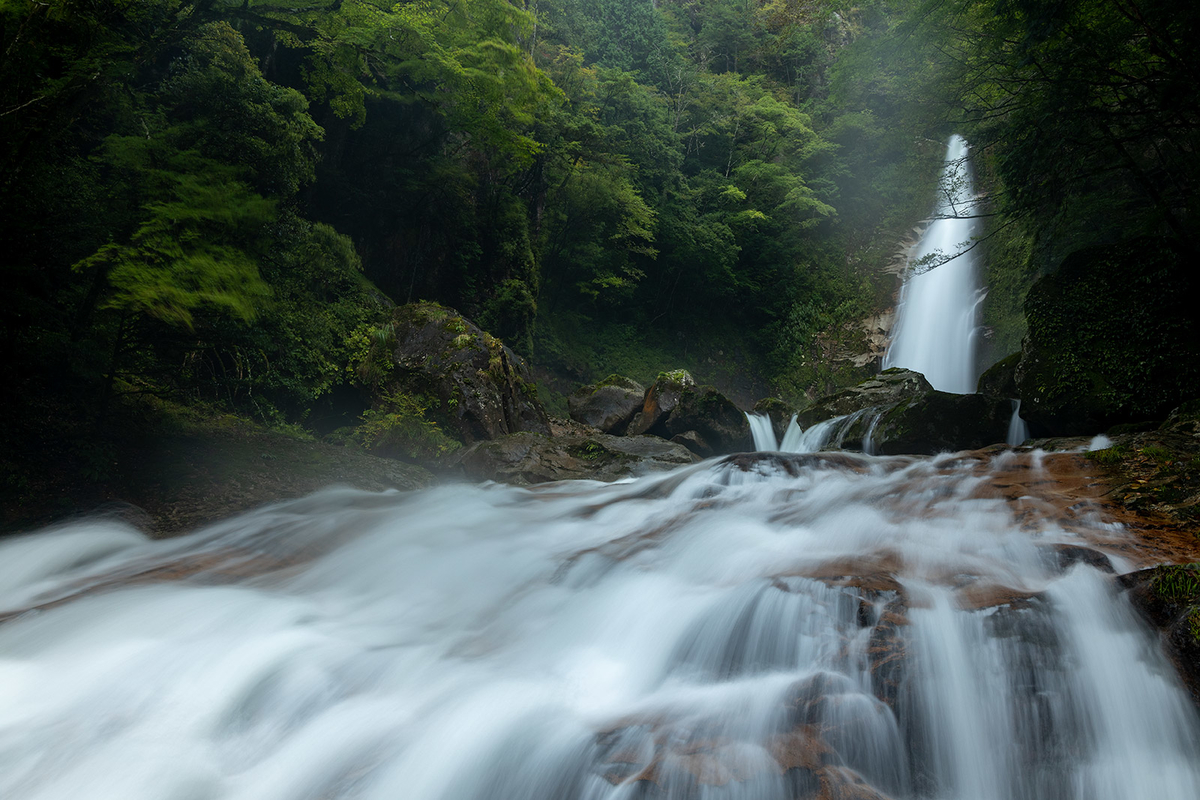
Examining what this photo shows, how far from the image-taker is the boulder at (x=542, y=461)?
31.2ft

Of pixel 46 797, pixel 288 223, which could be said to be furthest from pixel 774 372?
pixel 46 797

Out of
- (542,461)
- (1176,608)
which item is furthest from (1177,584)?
(542,461)

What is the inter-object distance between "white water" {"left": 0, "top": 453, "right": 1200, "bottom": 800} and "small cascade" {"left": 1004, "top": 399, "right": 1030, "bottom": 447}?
191 inches

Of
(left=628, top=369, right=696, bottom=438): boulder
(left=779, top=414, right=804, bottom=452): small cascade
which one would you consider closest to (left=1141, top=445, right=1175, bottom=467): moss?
(left=779, top=414, right=804, bottom=452): small cascade

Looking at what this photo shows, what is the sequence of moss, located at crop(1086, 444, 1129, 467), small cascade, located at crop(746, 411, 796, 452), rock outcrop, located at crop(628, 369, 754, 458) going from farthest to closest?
small cascade, located at crop(746, 411, 796, 452), rock outcrop, located at crop(628, 369, 754, 458), moss, located at crop(1086, 444, 1129, 467)

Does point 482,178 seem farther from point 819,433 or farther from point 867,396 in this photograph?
point 867,396

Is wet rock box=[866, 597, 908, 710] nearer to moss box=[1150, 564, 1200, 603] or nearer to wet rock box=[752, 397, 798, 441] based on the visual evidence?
moss box=[1150, 564, 1200, 603]

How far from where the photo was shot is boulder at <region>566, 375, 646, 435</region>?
16.3m

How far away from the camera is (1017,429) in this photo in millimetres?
9188

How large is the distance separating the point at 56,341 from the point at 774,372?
25.8 m

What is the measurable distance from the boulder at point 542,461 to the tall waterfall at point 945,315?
1228cm

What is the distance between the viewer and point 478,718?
3.12 meters

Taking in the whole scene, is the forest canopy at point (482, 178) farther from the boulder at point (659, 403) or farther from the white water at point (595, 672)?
the boulder at point (659, 403)

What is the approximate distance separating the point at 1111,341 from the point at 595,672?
889cm
